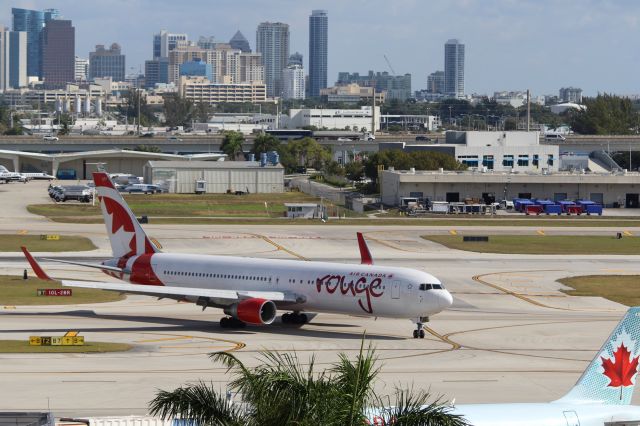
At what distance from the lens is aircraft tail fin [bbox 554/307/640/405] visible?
32.3m

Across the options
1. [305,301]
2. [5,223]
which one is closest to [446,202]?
[5,223]

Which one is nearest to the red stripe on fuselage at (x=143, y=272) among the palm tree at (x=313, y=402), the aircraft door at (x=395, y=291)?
the aircraft door at (x=395, y=291)

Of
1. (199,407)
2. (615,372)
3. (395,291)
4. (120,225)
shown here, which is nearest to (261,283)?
(395,291)

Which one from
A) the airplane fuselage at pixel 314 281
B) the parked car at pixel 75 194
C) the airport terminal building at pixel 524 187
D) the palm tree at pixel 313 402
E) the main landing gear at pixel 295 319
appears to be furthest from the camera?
the airport terminal building at pixel 524 187

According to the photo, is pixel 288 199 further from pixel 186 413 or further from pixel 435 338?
pixel 186 413

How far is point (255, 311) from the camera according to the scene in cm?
5988

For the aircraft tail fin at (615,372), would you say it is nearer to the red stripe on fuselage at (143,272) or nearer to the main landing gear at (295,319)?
the main landing gear at (295,319)

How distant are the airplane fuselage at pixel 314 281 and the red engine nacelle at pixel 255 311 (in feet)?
3.95

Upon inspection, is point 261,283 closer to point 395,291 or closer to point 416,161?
point 395,291

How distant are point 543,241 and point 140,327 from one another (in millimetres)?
59556

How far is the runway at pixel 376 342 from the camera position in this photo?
4619 cm

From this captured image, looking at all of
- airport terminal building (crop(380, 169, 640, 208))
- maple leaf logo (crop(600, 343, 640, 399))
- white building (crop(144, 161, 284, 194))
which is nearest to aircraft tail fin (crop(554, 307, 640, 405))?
maple leaf logo (crop(600, 343, 640, 399))

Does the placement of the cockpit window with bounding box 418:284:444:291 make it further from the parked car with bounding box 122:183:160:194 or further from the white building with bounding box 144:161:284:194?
the white building with bounding box 144:161:284:194

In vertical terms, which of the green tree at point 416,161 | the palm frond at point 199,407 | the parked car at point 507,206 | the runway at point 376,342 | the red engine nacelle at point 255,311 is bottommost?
the runway at point 376,342
